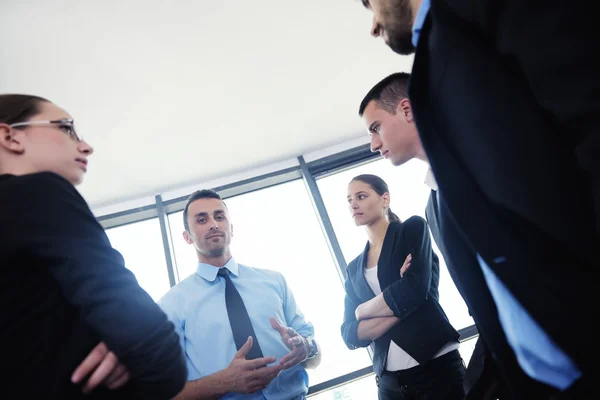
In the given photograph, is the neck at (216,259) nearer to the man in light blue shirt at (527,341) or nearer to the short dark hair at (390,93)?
the short dark hair at (390,93)

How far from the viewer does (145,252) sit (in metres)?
4.07

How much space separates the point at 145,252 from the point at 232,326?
2821mm

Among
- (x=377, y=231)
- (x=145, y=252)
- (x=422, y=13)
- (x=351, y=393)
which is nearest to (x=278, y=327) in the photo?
(x=377, y=231)

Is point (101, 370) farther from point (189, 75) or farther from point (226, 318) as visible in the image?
point (189, 75)

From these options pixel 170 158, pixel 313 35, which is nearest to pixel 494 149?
pixel 313 35

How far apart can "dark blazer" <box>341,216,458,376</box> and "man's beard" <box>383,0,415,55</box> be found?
117cm

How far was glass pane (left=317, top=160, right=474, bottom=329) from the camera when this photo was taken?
13.0 feet

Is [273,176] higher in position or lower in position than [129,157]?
lower

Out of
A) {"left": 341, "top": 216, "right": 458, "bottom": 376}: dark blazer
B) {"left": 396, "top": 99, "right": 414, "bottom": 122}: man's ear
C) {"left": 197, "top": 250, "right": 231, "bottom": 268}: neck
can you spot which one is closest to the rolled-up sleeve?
{"left": 341, "top": 216, "right": 458, "bottom": 376}: dark blazer

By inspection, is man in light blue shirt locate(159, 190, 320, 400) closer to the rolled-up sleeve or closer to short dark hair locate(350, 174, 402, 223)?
the rolled-up sleeve

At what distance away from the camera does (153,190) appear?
13.5 feet

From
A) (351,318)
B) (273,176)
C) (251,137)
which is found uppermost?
(251,137)

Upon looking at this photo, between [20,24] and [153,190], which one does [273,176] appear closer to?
[153,190]

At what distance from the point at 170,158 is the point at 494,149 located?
3632mm
